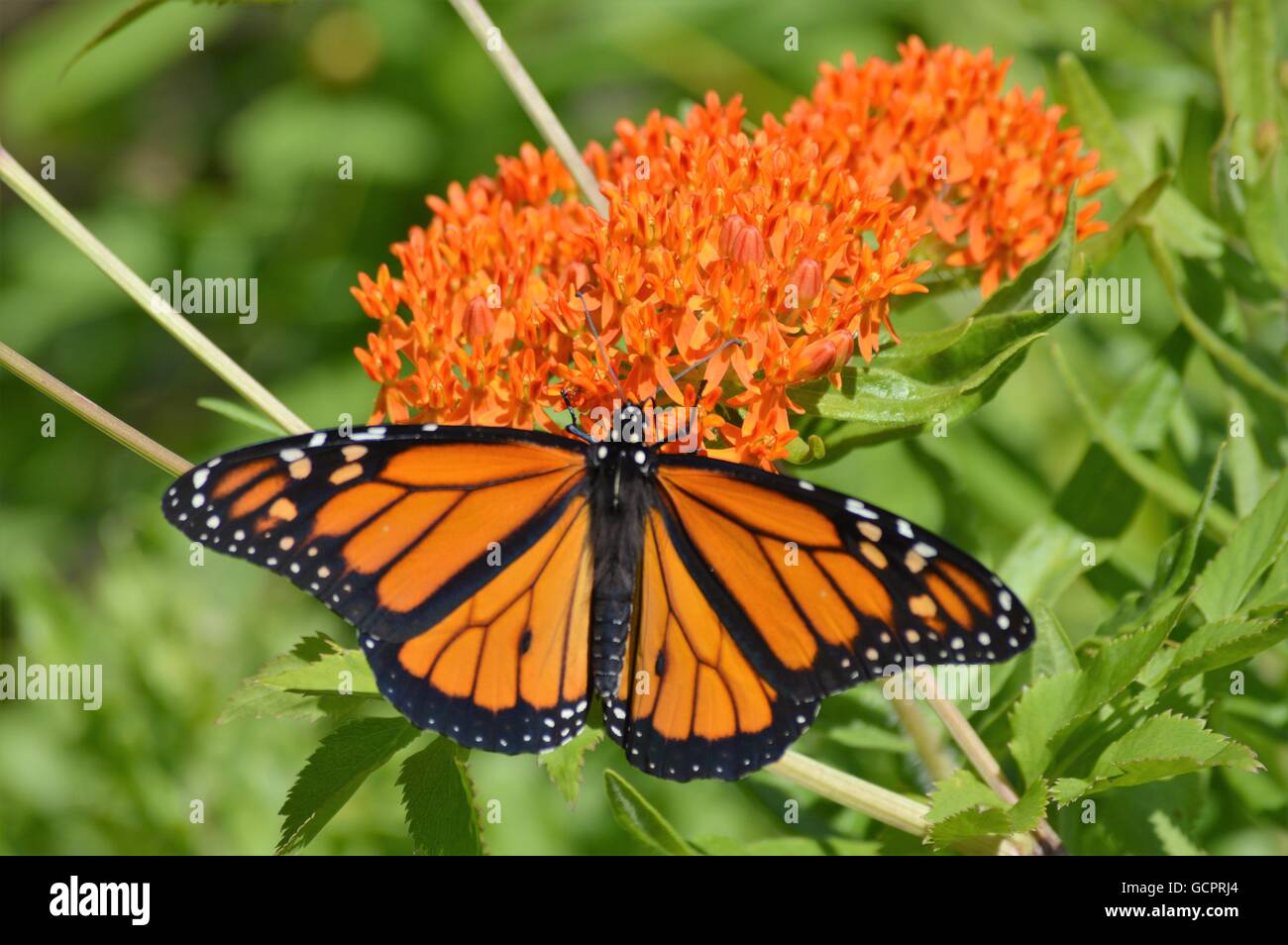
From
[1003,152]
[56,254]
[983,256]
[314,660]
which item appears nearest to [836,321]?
[983,256]

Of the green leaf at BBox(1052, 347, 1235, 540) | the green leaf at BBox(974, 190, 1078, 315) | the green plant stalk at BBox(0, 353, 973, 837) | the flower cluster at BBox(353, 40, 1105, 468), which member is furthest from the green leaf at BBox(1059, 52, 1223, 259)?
the green plant stalk at BBox(0, 353, 973, 837)

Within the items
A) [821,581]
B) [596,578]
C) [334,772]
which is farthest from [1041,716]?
[334,772]

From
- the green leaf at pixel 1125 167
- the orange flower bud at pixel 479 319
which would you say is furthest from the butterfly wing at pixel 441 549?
the green leaf at pixel 1125 167

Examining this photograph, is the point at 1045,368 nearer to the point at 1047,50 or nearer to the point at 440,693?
the point at 1047,50

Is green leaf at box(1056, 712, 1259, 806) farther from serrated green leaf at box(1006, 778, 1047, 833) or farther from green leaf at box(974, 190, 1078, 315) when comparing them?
green leaf at box(974, 190, 1078, 315)

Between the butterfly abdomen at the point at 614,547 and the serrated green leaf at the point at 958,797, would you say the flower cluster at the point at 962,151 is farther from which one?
the serrated green leaf at the point at 958,797

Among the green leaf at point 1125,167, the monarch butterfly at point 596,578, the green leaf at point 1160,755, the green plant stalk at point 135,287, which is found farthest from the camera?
the green leaf at point 1125,167

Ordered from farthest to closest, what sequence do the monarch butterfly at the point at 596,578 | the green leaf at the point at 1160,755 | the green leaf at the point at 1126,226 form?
1. the green leaf at the point at 1126,226
2. the monarch butterfly at the point at 596,578
3. the green leaf at the point at 1160,755
